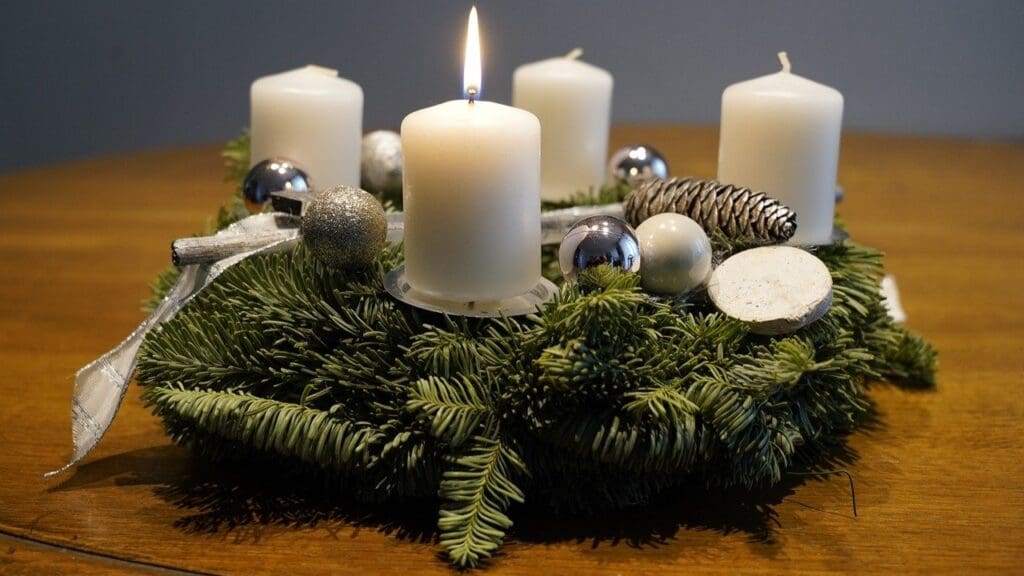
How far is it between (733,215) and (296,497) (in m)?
0.36

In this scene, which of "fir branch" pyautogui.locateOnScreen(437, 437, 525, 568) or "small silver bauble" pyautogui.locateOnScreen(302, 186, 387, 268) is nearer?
"fir branch" pyautogui.locateOnScreen(437, 437, 525, 568)

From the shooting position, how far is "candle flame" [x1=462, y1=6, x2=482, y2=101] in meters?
0.70

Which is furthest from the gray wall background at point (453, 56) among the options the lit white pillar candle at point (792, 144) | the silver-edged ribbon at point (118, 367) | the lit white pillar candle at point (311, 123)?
the silver-edged ribbon at point (118, 367)

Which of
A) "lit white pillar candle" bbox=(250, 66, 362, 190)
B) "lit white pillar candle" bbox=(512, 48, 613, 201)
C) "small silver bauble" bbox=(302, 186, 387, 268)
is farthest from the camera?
"lit white pillar candle" bbox=(512, 48, 613, 201)

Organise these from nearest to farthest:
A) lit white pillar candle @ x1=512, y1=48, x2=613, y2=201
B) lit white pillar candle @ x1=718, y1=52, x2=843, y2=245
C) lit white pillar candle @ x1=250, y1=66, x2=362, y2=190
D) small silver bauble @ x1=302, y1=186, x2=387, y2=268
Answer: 1. small silver bauble @ x1=302, y1=186, x2=387, y2=268
2. lit white pillar candle @ x1=718, y1=52, x2=843, y2=245
3. lit white pillar candle @ x1=250, y1=66, x2=362, y2=190
4. lit white pillar candle @ x1=512, y1=48, x2=613, y2=201

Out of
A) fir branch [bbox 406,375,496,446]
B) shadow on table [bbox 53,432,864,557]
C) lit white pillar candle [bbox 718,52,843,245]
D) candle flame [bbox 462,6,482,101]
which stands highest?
candle flame [bbox 462,6,482,101]

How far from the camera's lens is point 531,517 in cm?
66

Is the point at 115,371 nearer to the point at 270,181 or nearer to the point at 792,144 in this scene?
the point at 270,181

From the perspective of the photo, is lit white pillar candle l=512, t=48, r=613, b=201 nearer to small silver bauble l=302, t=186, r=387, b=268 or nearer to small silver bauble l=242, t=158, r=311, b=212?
small silver bauble l=242, t=158, r=311, b=212

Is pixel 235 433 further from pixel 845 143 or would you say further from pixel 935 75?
pixel 935 75

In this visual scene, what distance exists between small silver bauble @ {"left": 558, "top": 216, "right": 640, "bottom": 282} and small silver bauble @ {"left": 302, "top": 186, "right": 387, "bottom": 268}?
0.12m

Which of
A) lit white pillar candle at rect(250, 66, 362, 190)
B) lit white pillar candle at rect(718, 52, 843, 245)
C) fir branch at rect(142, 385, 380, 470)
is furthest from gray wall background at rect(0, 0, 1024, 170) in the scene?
fir branch at rect(142, 385, 380, 470)

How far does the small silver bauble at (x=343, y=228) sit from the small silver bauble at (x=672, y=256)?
17 cm

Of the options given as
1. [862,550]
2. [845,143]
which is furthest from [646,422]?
[845,143]
